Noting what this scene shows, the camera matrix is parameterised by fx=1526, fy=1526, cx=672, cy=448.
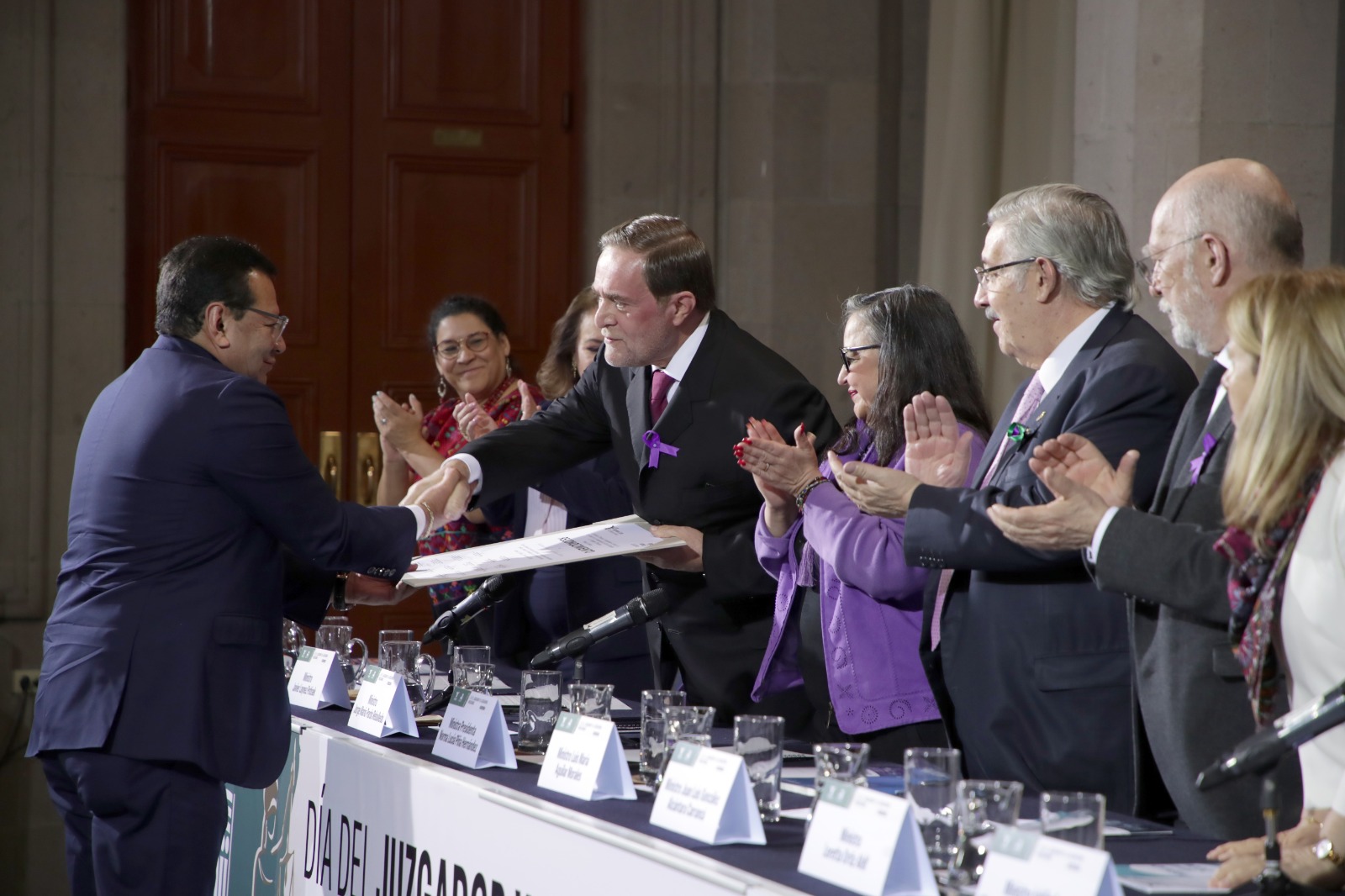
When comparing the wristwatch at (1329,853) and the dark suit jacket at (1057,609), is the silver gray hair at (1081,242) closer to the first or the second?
the dark suit jacket at (1057,609)

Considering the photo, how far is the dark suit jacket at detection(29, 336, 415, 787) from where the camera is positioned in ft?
8.26

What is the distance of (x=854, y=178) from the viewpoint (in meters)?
6.01

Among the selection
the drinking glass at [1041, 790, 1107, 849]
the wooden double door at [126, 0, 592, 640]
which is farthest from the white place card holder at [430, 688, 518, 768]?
the wooden double door at [126, 0, 592, 640]

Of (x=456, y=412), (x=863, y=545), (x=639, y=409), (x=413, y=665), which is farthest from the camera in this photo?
(x=456, y=412)

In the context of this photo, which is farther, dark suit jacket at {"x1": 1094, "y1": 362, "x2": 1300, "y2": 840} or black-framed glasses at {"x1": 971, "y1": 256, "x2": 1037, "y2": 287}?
black-framed glasses at {"x1": 971, "y1": 256, "x2": 1037, "y2": 287}

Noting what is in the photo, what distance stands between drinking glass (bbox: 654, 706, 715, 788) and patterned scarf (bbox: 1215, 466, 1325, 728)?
760 mm

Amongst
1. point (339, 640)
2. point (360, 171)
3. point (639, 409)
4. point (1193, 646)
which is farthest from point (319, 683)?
point (360, 171)

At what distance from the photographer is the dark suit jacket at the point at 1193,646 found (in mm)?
1937

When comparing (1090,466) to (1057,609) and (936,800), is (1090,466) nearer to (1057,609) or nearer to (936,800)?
(1057,609)

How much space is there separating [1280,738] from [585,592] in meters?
2.43

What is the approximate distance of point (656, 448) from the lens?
10.8 feet

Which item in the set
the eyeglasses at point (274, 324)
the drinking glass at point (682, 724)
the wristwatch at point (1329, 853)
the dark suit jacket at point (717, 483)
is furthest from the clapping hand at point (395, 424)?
the wristwatch at point (1329, 853)

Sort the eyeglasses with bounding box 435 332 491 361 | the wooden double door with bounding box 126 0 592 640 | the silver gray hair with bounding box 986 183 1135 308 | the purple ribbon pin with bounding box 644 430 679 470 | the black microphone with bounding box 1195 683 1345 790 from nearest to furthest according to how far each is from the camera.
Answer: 1. the black microphone with bounding box 1195 683 1345 790
2. the silver gray hair with bounding box 986 183 1135 308
3. the purple ribbon pin with bounding box 644 430 679 470
4. the eyeglasses with bounding box 435 332 491 361
5. the wooden double door with bounding box 126 0 592 640

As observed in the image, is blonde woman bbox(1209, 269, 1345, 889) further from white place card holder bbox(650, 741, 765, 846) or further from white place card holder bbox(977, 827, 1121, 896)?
white place card holder bbox(650, 741, 765, 846)
